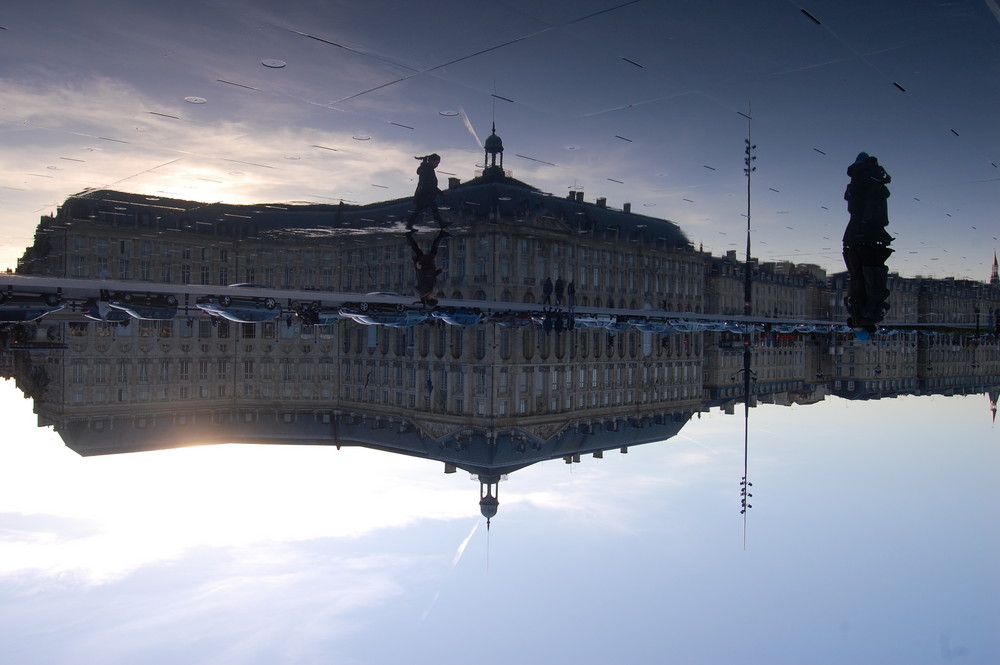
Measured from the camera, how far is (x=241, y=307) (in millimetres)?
24172

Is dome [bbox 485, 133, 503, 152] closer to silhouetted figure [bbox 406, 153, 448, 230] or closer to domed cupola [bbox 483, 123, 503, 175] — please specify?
domed cupola [bbox 483, 123, 503, 175]

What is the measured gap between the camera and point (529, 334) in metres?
77.8

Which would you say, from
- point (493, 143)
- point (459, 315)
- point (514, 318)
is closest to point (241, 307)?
point (459, 315)

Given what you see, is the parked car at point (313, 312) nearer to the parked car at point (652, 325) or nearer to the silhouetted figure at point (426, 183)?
the silhouetted figure at point (426, 183)

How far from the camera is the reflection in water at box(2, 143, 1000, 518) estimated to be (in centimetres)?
6625

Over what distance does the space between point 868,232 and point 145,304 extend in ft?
69.1

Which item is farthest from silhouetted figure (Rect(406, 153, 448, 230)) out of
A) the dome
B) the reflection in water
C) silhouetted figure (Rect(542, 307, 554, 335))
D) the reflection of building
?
the dome

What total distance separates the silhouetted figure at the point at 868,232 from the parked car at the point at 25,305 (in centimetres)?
2117

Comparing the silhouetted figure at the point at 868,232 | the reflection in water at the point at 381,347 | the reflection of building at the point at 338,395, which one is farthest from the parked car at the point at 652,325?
the silhouetted figure at the point at 868,232

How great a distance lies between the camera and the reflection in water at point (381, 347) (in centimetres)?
6625

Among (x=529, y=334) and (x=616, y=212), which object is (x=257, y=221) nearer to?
(x=529, y=334)

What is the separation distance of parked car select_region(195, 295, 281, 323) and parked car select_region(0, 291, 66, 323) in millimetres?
4208

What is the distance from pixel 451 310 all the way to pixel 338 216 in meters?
60.9

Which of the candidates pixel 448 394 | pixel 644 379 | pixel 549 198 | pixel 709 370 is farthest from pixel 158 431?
pixel 709 370
